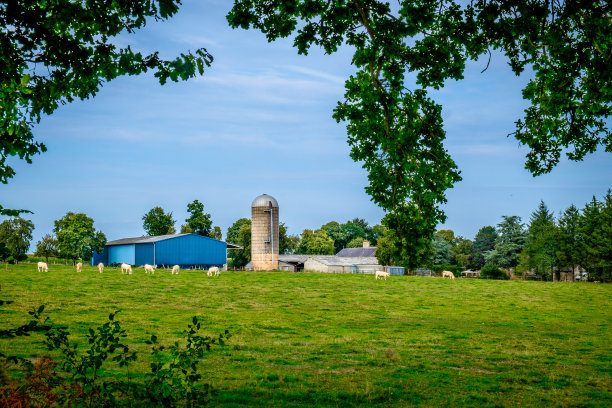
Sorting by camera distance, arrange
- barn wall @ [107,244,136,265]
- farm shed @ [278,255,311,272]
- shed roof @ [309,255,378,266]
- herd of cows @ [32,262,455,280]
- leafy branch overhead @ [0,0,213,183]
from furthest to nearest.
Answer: farm shed @ [278,255,311,272] → shed roof @ [309,255,378,266] → barn wall @ [107,244,136,265] → herd of cows @ [32,262,455,280] → leafy branch overhead @ [0,0,213,183]

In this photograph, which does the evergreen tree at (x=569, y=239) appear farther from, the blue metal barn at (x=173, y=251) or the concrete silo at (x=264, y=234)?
the blue metal barn at (x=173, y=251)

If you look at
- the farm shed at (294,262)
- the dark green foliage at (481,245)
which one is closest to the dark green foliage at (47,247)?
the farm shed at (294,262)

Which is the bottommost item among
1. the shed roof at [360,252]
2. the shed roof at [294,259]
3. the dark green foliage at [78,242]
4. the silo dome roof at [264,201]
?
the shed roof at [294,259]

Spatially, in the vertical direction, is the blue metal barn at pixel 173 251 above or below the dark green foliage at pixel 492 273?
above

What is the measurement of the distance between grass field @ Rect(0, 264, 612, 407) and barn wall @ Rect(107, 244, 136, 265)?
141 feet

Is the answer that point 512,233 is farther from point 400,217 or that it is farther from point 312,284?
point 400,217

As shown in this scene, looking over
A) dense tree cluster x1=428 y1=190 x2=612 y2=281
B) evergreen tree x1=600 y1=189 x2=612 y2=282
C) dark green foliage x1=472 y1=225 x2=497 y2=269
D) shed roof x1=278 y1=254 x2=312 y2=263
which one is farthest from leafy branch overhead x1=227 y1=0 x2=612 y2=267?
dark green foliage x1=472 y1=225 x2=497 y2=269

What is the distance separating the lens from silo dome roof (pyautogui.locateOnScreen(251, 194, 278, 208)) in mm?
74956

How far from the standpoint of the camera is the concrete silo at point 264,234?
238 feet

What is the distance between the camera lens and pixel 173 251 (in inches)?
3108

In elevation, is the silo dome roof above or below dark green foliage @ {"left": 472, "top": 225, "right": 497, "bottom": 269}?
above

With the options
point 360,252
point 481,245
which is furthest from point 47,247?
point 481,245

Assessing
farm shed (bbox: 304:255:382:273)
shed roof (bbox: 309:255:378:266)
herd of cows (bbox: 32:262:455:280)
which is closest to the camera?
herd of cows (bbox: 32:262:455:280)

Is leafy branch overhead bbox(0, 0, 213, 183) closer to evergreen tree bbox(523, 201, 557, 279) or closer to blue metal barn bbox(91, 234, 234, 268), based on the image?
blue metal barn bbox(91, 234, 234, 268)
